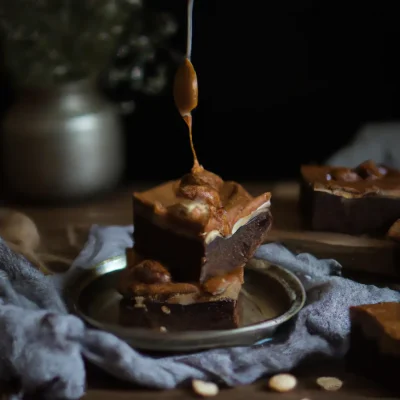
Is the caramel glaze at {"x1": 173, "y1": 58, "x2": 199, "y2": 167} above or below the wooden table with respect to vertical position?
above

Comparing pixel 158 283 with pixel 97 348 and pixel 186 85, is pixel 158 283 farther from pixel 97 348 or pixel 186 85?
Result: pixel 186 85

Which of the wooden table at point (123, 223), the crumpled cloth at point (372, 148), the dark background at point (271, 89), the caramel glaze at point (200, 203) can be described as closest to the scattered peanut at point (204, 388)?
the wooden table at point (123, 223)

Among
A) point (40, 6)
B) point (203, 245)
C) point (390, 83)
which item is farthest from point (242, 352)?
point (390, 83)

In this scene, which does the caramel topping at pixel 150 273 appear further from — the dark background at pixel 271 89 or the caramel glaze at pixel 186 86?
the dark background at pixel 271 89

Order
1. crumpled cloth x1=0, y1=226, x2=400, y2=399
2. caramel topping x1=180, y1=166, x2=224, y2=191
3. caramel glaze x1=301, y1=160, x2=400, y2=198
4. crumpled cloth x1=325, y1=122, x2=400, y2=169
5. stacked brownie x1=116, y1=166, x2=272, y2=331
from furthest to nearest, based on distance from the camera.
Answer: crumpled cloth x1=325, y1=122, x2=400, y2=169 → caramel glaze x1=301, y1=160, x2=400, y2=198 → caramel topping x1=180, y1=166, x2=224, y2=191 → stacked brownie x1=116, y1=166, x2=272, y2=331 → crumpled cloth x1=0, y1=226, x2=400, y2=399

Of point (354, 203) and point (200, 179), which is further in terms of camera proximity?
point (354, 203)

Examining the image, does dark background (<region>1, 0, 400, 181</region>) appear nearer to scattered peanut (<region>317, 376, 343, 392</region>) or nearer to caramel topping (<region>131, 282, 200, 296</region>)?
caramel topping (<region>131, 282, 200, 296</region>)

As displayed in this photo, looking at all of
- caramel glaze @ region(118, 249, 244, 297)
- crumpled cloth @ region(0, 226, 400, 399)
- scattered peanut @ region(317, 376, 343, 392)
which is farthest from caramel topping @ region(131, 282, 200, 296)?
scattered peanut @ region(317, 376, 343, 392)

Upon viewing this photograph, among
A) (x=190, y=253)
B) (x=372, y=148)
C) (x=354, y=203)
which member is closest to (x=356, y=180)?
(x=354, y=203)
